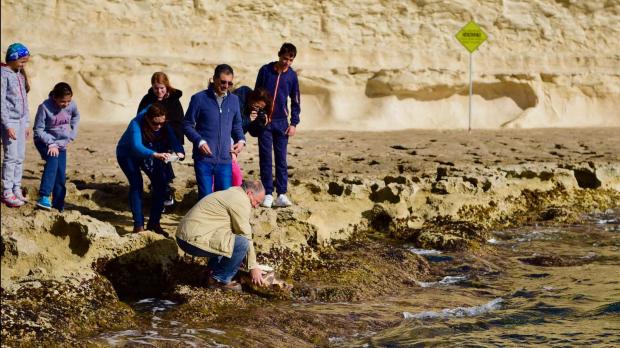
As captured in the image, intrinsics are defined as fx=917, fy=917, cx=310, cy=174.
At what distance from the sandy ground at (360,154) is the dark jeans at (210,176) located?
82 cm

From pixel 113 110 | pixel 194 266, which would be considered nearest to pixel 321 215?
pixel 194 266

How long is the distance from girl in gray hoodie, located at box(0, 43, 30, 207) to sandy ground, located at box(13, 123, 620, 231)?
825mm

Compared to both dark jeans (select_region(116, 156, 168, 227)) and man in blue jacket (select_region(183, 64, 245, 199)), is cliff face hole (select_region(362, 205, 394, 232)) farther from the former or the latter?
dark jeans (select_region(116, 156, 168, 227))

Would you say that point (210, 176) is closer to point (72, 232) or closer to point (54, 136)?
point (72, 232)

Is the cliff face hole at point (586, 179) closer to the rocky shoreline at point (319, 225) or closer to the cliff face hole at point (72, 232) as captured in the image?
the rocky shoreline at point (319, 225)

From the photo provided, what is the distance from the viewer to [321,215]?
8812 mm

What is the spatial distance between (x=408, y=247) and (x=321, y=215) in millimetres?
886

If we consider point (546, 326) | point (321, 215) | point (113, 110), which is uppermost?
point (113, 110)

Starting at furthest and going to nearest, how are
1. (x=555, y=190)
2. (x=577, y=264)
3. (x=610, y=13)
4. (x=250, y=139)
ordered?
(x=610, y=13), (x=250, y=139), (x=555, y=190), (x=577, y=264)

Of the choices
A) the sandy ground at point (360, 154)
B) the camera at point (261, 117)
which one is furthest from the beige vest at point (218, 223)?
the camera at point (261, 117)

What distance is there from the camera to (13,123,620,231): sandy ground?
9672 millimetres

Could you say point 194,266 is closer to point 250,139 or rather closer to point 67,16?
point 250,139

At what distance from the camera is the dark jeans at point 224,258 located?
6.21 m

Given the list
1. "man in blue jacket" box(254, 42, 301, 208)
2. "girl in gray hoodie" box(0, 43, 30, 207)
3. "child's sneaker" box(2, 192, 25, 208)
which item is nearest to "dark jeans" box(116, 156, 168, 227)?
"girl in gray hoodie" box(0, 43, 30, 207)
